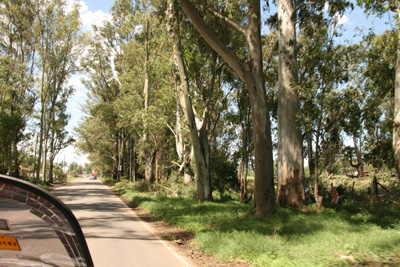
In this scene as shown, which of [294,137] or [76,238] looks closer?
[76,238]

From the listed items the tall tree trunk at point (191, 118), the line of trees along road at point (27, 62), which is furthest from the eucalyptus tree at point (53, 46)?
the tall tree trunk at point (191, 118)

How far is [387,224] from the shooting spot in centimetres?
877

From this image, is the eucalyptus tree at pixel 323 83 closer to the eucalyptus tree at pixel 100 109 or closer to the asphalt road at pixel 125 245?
the asphalt road at pixel 125 245

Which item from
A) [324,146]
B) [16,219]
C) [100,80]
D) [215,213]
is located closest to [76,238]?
[16,219]

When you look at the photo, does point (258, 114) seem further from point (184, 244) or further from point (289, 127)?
point (184, 244)

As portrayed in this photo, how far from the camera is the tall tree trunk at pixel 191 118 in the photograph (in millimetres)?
15203

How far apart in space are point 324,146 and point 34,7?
29.2m

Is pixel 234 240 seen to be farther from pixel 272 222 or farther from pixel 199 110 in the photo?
pixel 199 110

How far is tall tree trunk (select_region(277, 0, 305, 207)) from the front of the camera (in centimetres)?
1230

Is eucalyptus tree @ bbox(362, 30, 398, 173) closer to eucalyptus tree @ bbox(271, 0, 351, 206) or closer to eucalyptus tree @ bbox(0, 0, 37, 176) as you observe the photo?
eucalyptus tree @ bbox(271, 0, 351, 206)

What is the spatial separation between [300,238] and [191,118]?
9.01 metres

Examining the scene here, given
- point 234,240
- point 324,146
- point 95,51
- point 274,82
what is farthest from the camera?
point 95,51

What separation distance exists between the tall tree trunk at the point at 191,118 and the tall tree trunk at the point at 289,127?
14.4ft

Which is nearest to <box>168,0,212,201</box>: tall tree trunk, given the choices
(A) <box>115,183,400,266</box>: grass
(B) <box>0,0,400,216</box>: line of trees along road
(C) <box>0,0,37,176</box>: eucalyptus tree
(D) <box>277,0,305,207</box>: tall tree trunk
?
(B) <box>0,0,400,216</box>: line of trees along road
